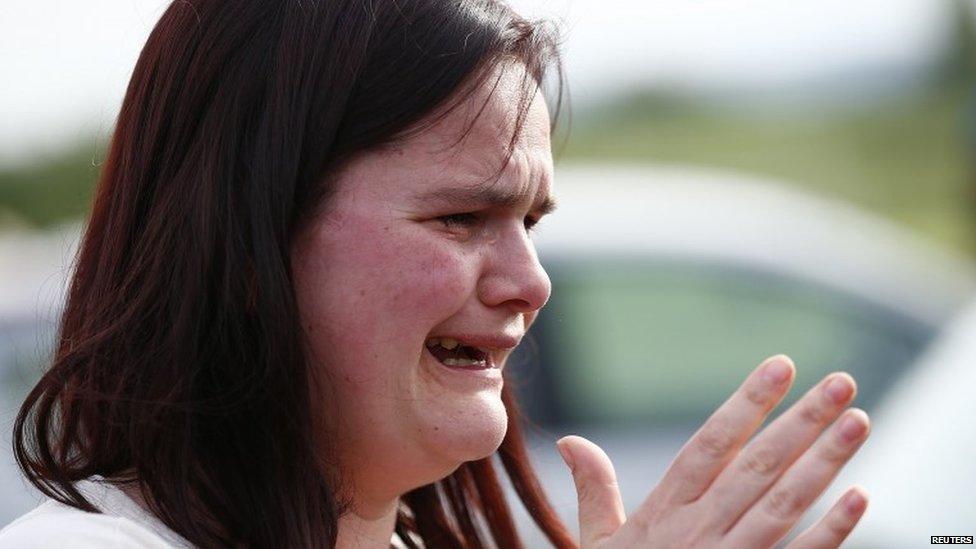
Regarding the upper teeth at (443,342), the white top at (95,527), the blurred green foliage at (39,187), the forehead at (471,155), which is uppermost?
the forehead at (471,155)

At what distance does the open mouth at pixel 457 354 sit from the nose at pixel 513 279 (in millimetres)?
80

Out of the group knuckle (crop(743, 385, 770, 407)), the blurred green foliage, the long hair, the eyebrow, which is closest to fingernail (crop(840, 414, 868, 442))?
knuckle (crop(743, 385, 770, 407))

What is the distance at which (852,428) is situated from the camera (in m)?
1.88

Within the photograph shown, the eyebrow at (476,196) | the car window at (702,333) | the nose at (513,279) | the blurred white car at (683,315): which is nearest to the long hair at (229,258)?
the eyebrow at (476,196)

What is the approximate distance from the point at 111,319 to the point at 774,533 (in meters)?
1.00

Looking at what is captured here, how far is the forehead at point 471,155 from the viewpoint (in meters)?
2.17

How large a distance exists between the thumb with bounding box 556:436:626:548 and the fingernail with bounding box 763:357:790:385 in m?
0.30

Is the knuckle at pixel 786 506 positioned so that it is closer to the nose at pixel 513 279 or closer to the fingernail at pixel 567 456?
the fingernail at pixel 567 456

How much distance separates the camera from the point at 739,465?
194cm

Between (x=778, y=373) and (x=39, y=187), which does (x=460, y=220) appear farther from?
(x=39, y=187)

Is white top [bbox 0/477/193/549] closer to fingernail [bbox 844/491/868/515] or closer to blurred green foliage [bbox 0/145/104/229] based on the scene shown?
fingernail [bbox 844/491/868/515]

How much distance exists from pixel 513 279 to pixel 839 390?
522 mm

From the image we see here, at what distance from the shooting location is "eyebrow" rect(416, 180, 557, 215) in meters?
2.17

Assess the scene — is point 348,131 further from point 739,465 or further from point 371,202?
point 739,465
